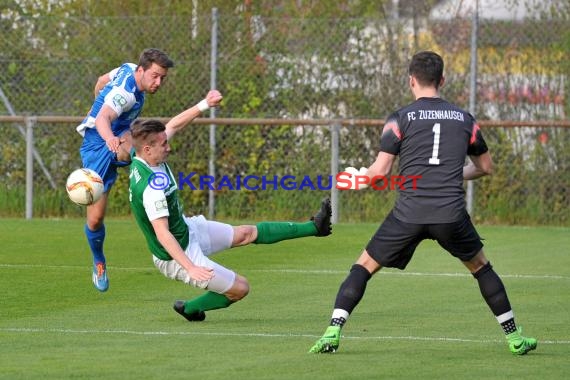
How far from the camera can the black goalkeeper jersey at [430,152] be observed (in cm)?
771

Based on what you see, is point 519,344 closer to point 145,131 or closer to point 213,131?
point 145,131

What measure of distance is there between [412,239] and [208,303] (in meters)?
2.02

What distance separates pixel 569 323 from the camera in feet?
30.8

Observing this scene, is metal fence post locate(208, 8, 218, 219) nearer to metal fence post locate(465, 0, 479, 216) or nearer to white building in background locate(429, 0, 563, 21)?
white building in background locate(429, 0, 563, 21)

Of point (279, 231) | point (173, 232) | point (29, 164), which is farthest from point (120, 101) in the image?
point (29, 164)

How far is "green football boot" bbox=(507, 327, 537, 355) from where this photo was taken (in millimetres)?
7766

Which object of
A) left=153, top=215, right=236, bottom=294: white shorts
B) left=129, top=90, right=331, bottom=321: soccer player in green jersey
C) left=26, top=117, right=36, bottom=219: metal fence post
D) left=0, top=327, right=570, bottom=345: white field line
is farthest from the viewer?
left=26, top=117, right=36, bottom=219: metal fence post

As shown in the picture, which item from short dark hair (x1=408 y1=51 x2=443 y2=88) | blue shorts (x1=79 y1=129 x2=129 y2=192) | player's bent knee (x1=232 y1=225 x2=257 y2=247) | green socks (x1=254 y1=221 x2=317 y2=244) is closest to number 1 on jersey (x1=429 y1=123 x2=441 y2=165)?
short dark hair (x1=408 y1=51 x2=443 y2=88)

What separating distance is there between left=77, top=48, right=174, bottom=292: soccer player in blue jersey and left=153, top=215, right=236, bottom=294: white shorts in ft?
5.93

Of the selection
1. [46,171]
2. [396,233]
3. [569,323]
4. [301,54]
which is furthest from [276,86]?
[396,233]

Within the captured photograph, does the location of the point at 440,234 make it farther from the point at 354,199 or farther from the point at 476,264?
the point at 354,199

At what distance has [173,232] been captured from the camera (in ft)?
29.9

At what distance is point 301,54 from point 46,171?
409cm

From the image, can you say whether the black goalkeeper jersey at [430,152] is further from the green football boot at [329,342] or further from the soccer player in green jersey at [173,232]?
the soccer player in green jersey at [173,232]
